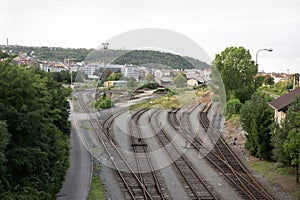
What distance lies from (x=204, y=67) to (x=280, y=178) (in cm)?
650

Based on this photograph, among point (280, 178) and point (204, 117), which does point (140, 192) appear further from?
point (204, 117)

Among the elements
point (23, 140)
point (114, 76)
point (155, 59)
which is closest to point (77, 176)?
point (114, 76)

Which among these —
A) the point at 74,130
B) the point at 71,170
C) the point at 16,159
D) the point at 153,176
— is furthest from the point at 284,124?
the point at 74,130

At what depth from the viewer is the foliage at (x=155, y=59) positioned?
42.0ft

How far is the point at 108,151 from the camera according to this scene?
66.9 feet

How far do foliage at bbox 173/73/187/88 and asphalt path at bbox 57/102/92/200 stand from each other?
507cm

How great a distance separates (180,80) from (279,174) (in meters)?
6.26

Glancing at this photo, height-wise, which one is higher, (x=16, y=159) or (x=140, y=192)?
(x=16, y=159)

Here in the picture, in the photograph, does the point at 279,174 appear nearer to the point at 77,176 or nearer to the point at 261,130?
the point at 261,130

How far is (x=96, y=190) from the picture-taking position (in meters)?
14.4

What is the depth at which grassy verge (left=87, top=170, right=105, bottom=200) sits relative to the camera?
1360 cm

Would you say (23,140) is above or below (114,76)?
below

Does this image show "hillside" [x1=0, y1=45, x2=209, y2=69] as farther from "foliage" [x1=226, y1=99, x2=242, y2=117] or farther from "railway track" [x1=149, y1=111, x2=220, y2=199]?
"foliage" [x1=226, y1=99, x2=242, y2=117]

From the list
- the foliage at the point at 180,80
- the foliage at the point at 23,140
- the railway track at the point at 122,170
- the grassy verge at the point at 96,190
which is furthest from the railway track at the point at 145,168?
the foliage at the point at 23,140
